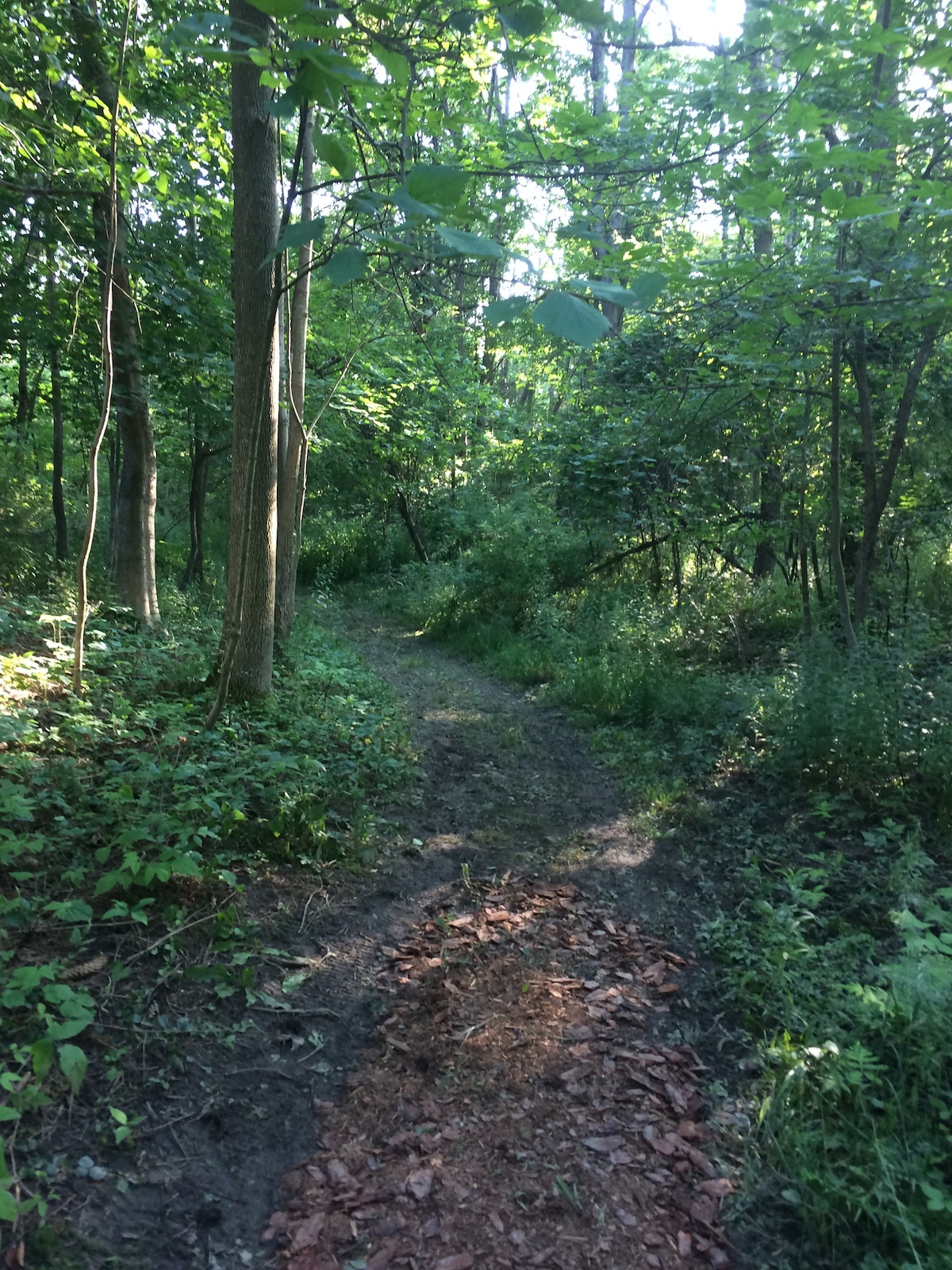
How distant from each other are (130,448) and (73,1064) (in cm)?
678

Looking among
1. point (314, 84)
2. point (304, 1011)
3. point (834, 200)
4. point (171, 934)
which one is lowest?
point (304, 1011)

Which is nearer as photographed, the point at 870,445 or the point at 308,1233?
the point at 308,1233

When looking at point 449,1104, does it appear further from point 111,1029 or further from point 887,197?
point 887,197

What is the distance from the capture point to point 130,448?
7.90 meters

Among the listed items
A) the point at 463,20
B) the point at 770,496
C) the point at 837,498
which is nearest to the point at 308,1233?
the point at 463,20

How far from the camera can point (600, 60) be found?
51.3ft

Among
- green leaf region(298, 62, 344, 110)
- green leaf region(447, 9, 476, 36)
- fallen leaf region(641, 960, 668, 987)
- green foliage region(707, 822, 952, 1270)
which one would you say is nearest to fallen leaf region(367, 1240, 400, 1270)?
green foliage region(707, 822, 952, 1270)

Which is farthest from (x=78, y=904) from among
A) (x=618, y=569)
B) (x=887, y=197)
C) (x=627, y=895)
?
(x=618, y=569)

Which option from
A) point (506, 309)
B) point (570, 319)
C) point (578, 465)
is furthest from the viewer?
point (578, 465)

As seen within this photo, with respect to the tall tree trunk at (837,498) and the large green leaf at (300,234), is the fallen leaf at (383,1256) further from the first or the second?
the tall tree trunk at (837,498)

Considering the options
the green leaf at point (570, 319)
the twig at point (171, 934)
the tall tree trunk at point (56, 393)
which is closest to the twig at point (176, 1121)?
the twig at point (171, 934)

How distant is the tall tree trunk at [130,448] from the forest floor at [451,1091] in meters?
4.64

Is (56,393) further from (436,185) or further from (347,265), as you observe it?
(436,185)

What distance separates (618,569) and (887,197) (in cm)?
766
